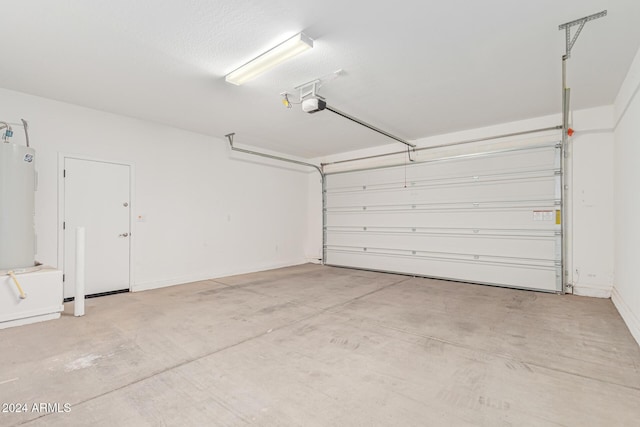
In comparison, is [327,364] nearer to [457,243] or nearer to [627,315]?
[627,315]

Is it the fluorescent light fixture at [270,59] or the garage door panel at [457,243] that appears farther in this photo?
the garage door panel at [457,243]

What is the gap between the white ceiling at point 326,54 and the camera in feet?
7.46

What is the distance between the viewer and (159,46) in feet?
8.94

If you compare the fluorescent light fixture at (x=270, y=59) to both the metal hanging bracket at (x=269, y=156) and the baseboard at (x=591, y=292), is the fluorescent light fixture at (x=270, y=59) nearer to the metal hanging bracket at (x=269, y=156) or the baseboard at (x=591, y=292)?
the metal hanging bracket at (x=269, y=156)

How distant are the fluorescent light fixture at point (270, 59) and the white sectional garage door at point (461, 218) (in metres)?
3.96

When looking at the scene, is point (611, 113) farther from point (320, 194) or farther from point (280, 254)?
point (280, 254)

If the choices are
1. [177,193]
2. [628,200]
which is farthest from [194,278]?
[628,200]

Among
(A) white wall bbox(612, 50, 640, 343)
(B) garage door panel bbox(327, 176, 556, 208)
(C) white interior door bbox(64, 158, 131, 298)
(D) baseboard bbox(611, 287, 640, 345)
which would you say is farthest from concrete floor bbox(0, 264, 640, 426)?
(B) garage door panel bbox(327, 176, 556, 208)

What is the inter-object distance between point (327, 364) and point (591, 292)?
14.5ft

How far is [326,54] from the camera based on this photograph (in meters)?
2.88

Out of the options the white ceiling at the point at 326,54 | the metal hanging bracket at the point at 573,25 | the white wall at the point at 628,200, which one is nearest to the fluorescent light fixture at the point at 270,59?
the white ceiling at the point at 326,54

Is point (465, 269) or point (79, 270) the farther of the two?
point (465, 269)

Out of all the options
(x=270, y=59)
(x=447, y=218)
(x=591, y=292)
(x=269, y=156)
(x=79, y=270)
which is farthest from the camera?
(x=269, y=156)

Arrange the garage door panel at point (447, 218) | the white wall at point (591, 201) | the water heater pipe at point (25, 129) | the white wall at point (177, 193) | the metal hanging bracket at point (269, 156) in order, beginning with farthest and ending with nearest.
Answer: the metal hanging bracket at point (269, 156) → the garage door panel at point (447, 218) → the white wall at point (591, 201) → the white wall at point (177, 193) → the water heater pipe at point (25, 129)
